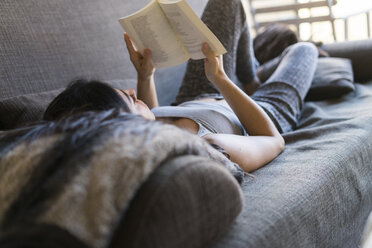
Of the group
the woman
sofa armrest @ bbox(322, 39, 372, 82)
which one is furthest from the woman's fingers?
sofa armrest @ bbox(322, 39, 372, 82)

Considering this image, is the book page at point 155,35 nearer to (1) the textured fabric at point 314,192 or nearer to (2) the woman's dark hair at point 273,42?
(1) the textured fabric at point 314,192

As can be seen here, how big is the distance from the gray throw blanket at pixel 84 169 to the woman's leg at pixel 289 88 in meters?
0.85

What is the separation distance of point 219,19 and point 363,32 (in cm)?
214

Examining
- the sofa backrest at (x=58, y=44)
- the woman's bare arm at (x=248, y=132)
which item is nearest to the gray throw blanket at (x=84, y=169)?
the woman's bare arm at (x=248, y=132)

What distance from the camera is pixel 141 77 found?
1.41 m

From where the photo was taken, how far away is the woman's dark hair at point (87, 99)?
0.81 m

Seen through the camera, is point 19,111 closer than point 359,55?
Yes

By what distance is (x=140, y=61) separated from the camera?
4.57 ft

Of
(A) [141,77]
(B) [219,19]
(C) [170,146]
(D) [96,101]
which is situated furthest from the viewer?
(B) [219,19]

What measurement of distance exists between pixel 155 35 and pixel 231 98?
1.02 ft

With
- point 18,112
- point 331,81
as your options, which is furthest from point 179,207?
point 331,81

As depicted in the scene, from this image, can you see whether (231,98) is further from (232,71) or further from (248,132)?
(232,71)

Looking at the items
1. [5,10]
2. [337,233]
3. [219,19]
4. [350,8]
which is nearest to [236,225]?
[337,233]

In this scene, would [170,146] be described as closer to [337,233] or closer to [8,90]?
[337,233]
